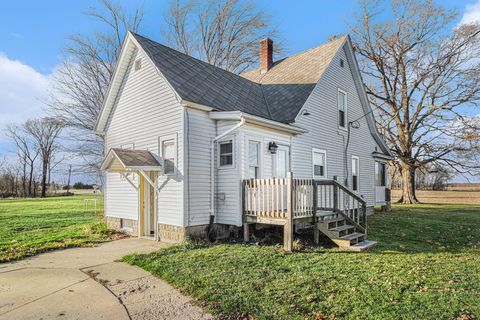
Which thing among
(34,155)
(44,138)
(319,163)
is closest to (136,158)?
(319,163)

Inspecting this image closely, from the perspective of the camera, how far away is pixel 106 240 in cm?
952

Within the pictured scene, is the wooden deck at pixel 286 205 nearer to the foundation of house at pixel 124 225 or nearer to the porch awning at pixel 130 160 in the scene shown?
the porch awning at pixel 130 160

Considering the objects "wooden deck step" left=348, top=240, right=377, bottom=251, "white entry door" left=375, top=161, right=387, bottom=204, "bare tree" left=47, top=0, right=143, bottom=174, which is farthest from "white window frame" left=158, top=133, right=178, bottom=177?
"bare tree" left=47, top=0, right=143, bottom=174

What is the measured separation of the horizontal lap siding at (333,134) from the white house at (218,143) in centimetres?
5

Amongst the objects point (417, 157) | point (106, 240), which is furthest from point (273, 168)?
point (417, 157)

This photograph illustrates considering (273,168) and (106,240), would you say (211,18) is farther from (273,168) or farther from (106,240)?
(106,240)

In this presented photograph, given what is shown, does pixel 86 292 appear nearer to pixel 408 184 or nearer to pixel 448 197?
pixel 408 184

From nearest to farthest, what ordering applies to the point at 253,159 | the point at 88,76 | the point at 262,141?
the point at 253,159 < the point at 262,141 < the point at 88,76

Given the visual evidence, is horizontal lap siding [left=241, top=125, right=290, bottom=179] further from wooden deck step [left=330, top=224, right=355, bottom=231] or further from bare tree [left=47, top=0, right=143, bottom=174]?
bare tree [left=47, top=0, right=143, bottom=174]

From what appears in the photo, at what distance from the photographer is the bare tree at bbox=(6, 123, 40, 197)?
153 feet

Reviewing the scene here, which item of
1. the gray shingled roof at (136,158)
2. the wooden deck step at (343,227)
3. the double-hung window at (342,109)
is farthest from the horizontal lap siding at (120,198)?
the double-hung window at (342,109)

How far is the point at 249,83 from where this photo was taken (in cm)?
1346

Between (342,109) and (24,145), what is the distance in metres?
50.3

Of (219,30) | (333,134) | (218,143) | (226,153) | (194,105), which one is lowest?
(226,153)
